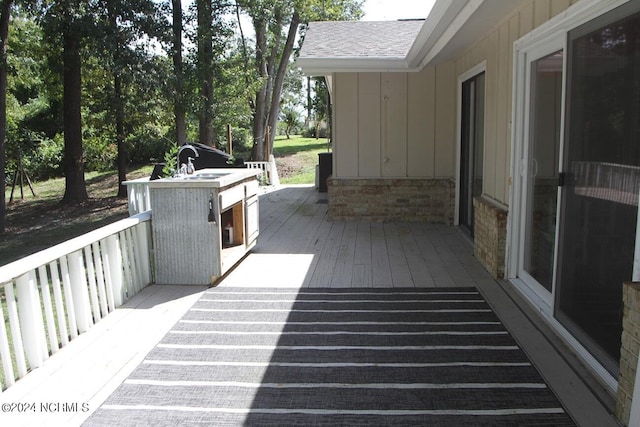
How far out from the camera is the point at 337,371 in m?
2.77

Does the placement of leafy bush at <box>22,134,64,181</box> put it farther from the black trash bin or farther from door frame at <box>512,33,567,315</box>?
door frame at <box>512,33,567,315</box>

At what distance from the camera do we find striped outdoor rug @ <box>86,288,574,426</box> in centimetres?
236

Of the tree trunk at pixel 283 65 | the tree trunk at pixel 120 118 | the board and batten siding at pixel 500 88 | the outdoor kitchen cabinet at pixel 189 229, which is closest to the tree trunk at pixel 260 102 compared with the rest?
the tree trunk at pixel 283 65

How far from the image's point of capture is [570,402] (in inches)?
95.6

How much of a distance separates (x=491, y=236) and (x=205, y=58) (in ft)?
30.5

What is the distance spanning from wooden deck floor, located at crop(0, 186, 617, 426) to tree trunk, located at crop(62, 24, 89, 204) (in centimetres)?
571

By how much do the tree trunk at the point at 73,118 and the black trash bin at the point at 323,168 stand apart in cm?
528

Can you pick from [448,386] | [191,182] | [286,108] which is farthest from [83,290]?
[286,108]

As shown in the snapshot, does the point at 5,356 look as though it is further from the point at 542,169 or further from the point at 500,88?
the point at 500,88

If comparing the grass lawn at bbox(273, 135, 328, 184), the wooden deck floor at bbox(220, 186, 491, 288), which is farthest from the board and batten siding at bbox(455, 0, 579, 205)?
the grass lawn at bbox(273, 135, 328, 184)

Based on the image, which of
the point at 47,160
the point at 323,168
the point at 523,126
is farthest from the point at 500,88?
the point at 47,160

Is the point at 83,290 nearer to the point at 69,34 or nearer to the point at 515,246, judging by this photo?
the point at 515,246

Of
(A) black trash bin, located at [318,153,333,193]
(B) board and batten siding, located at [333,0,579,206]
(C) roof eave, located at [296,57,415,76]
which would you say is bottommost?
(A) black trash bin, located at [318,153,333,193]

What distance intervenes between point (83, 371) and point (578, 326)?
2.76 metres
